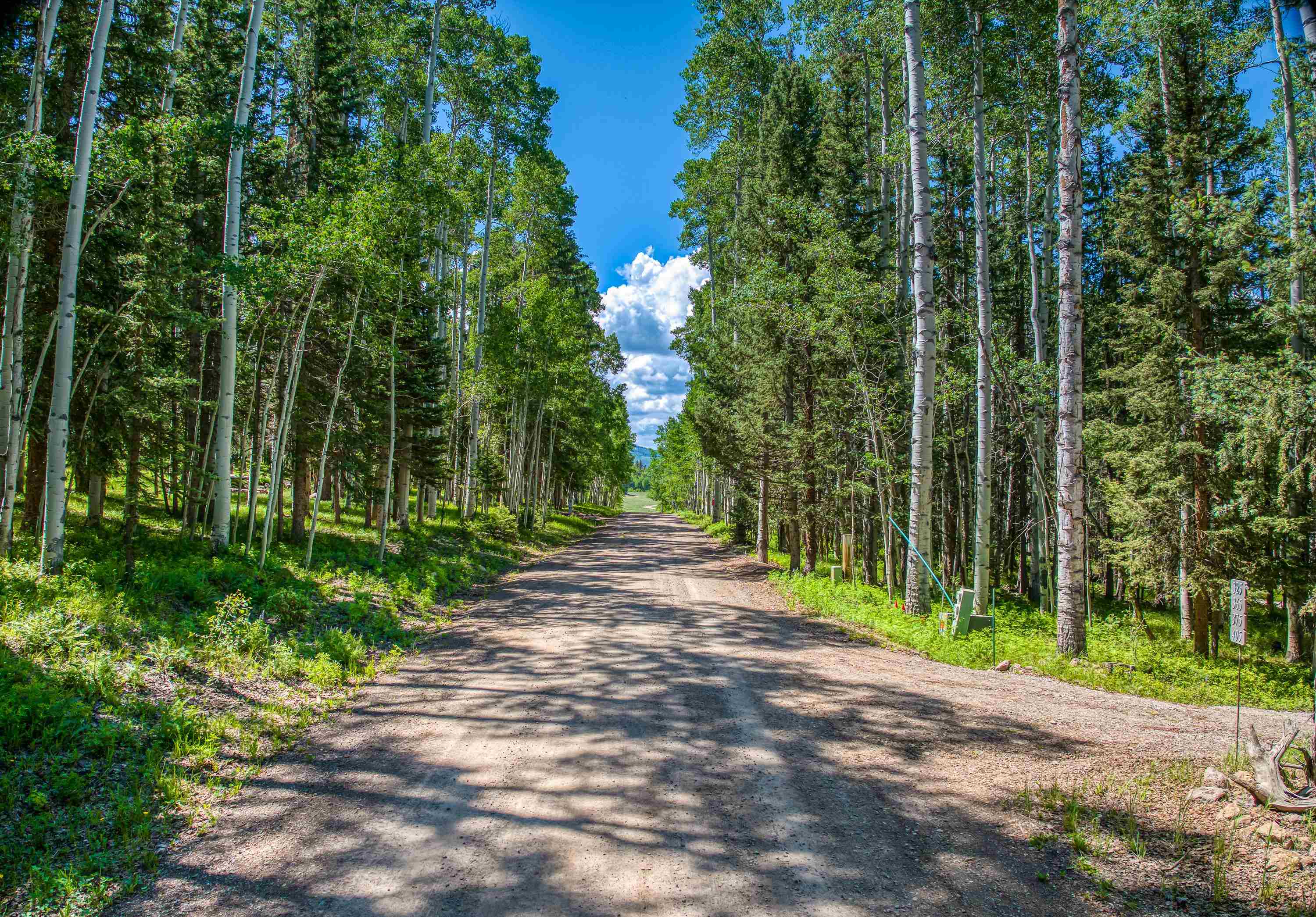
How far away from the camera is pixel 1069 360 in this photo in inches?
361

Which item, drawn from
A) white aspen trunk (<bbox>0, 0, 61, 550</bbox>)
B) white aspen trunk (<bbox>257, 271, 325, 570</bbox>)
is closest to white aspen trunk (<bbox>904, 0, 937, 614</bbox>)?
white aspen trunk (<bbox>257, 271, 325, 570</bbox>)

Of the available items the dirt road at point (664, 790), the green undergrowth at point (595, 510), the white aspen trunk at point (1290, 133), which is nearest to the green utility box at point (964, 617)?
the dirt road at point (664, 790)

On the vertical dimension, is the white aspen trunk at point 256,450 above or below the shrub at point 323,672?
above

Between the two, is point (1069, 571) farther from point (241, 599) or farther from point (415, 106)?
point (415, 106)

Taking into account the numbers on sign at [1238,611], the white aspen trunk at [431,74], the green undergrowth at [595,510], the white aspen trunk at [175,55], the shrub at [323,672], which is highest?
the white aspen trunk at [431,74]

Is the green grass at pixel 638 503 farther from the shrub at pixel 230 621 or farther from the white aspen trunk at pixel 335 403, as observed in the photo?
the shrub at pixel 230 621

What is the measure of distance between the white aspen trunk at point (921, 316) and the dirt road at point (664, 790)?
2975 millimetres

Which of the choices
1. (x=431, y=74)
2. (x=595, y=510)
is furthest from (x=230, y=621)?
(x=595, y=510)

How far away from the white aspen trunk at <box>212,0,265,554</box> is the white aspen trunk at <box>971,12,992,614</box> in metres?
14.2

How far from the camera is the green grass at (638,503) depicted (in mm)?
108931

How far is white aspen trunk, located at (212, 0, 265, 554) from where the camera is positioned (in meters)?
10.9

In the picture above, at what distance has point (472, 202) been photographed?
19.6 metres

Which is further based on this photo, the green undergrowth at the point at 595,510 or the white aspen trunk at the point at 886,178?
the green undergrowth at the point at 595,510

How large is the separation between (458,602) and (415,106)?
63.3 feet
